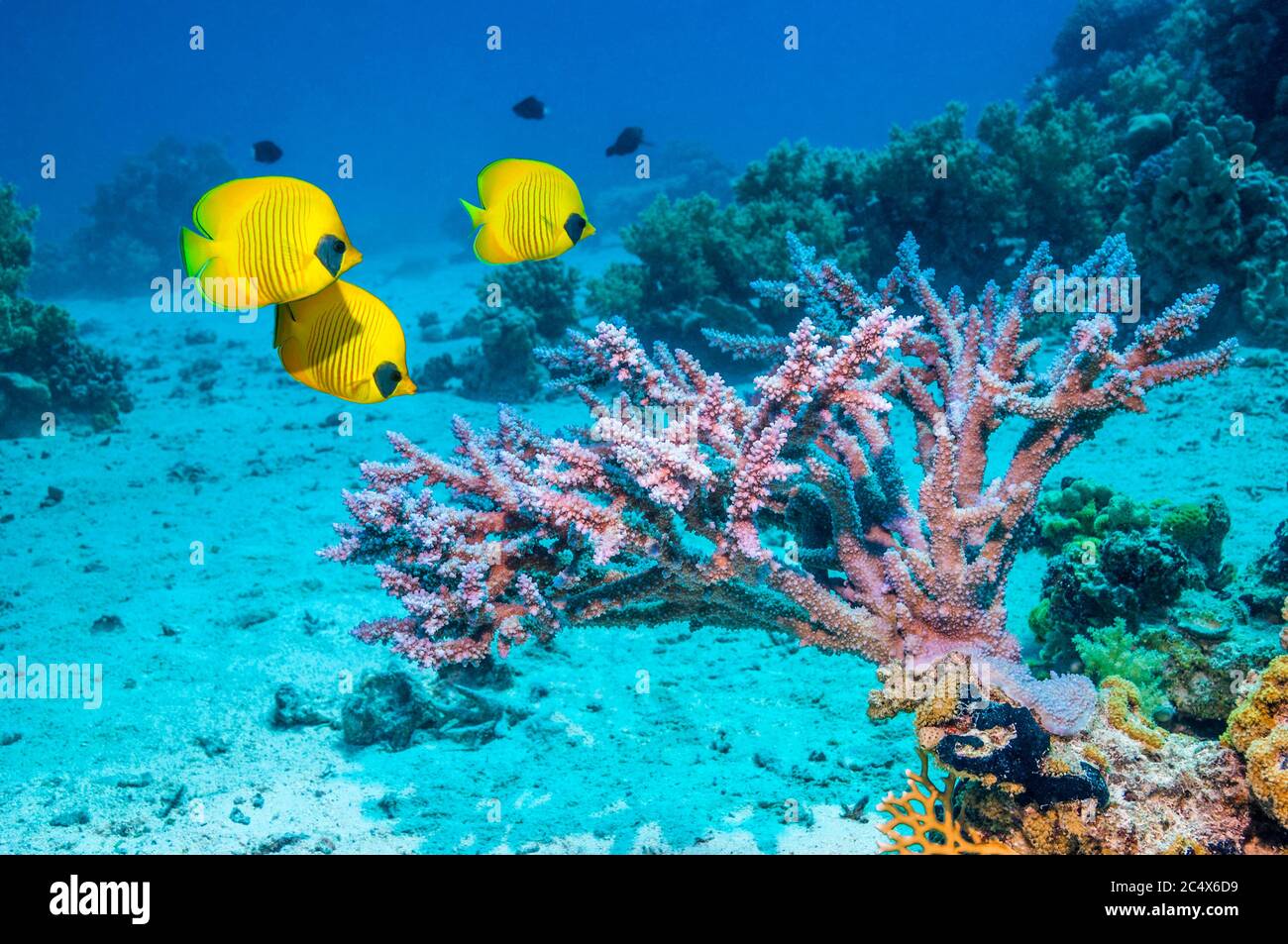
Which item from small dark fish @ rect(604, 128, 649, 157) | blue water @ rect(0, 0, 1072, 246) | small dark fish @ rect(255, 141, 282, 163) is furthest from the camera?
blue water @ rect(0, 0, 1072, 246)

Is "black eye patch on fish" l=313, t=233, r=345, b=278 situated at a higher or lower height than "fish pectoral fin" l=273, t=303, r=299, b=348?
higher

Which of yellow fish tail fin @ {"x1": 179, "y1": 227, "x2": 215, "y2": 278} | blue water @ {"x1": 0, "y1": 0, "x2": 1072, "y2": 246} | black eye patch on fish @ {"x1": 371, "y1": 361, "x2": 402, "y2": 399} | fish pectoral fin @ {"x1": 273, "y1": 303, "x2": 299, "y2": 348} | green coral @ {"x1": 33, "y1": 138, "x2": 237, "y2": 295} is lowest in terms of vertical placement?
black eye patch on fish @ {"x1": 371, "y1": 361, "x2": 402, "y2": 399}

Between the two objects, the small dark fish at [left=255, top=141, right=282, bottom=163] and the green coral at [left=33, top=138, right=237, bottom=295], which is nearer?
the small dark fish at [left=255, top=141, right=282, bottom=163]

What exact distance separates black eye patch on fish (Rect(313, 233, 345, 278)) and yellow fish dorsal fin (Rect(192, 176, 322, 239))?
154mm

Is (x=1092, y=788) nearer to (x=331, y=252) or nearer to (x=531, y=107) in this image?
(x=331, y=252)

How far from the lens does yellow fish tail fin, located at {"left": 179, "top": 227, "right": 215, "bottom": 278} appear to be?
2029 millimetres

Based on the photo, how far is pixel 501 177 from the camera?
118 inches

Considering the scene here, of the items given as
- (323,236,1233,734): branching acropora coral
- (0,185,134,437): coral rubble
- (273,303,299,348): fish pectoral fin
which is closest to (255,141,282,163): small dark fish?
(0,185,134,437): coral rubble

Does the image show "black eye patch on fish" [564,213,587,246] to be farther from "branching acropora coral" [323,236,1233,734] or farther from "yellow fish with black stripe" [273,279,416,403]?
"yellow fish with black stripe" [273,279,416,403]

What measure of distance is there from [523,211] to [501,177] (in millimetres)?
158

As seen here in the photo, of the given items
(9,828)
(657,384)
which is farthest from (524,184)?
(9,828)

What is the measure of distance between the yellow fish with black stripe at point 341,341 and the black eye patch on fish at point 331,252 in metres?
0.12

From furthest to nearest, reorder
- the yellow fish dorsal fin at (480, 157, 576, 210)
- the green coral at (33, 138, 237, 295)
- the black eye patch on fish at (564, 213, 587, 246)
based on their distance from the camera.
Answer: the green coral at (33, 138, 237, 295)
the black eye patch on fish at (564, 213, 587, 246)
the yellow fish dorsal fin at (480, 157, 576, 210)

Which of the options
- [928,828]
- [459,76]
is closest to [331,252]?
[928,828]
